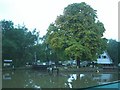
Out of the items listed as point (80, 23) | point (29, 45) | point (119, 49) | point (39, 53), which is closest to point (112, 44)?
point (119, 49)

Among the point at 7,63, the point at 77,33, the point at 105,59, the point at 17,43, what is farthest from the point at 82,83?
the point at 105,59

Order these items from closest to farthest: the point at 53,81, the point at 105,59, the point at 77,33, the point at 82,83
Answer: the point at 82,83, the point at 53,81, the point at 77,33, the point at 105,59

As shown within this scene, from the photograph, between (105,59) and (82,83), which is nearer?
(82,83)

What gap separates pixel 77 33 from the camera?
118 ft

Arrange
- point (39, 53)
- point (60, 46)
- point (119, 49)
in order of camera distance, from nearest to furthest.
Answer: point (60, 46)
point (39, 53)
point (119, 49)

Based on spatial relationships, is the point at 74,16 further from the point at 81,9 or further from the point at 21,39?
the point at 21,39

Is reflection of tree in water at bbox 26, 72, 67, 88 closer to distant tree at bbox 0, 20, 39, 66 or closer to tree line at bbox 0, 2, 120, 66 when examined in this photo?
tree line at bbox 0, 2, 120, 66

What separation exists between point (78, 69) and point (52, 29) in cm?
590

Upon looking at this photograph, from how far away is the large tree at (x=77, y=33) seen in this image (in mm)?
34656

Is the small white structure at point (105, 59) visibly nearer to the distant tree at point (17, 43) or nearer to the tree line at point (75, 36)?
the distant tree at point (17, 43)

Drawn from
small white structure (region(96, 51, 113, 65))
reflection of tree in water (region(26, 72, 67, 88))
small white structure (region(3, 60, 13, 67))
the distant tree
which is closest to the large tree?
the distant tree

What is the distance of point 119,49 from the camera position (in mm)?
54781

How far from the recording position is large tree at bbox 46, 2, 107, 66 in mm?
34656

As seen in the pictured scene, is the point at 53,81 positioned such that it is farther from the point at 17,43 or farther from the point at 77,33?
the point at 17,43
